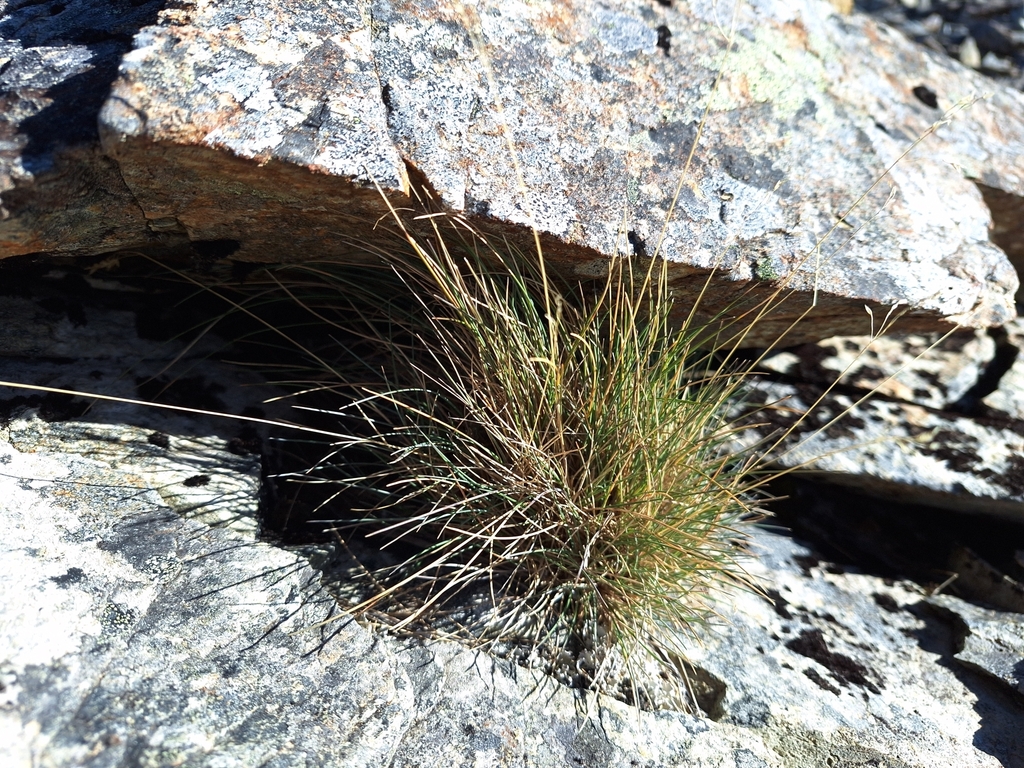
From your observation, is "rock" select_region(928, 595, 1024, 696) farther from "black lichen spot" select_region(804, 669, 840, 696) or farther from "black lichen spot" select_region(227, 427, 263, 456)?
"black lichen spot" select_region(227, 427, 263, 456)

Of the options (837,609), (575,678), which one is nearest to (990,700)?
(837,609)

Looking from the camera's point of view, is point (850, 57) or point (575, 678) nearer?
point (575, 678)

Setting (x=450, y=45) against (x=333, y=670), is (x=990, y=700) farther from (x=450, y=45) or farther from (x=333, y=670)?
(x=450, y=45)

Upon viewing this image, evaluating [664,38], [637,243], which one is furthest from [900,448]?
[664,38]

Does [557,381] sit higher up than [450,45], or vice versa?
[450,45]

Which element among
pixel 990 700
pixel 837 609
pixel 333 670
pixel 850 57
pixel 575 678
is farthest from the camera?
pixel 850 57

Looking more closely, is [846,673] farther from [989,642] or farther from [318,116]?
[318,116]
